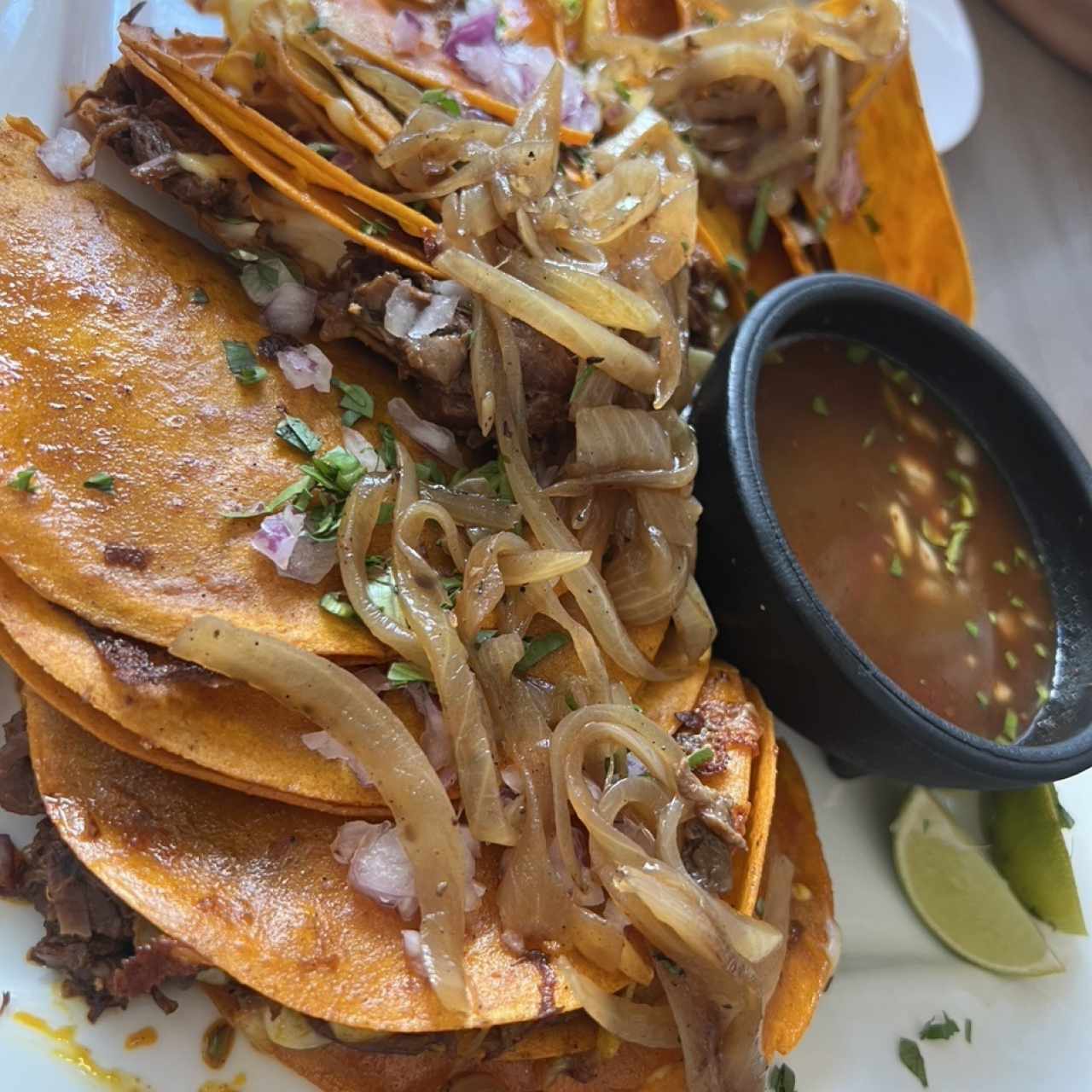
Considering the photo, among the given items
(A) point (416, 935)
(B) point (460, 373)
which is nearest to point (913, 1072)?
(A) point (416, 935)

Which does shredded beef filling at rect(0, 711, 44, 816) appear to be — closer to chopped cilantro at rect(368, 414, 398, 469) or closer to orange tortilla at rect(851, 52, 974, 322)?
chopped cilantro at rect(368, 414, 398, 469)

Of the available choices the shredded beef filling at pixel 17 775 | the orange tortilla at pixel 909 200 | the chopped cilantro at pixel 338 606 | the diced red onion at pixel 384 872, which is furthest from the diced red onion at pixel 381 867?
the orange tortilla at pixel 909 200

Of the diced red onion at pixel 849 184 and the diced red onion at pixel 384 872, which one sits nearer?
the diced red onion at pixel 384 872

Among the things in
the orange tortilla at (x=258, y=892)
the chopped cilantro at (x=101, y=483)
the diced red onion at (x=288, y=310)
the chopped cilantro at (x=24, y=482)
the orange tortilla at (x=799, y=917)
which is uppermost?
the diced red onion at (x=288, y=310)

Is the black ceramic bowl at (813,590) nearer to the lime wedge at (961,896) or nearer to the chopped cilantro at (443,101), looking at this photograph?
the lime wedge at (961,896)

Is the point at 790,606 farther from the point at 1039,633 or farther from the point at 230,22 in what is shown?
the point at 230,22
